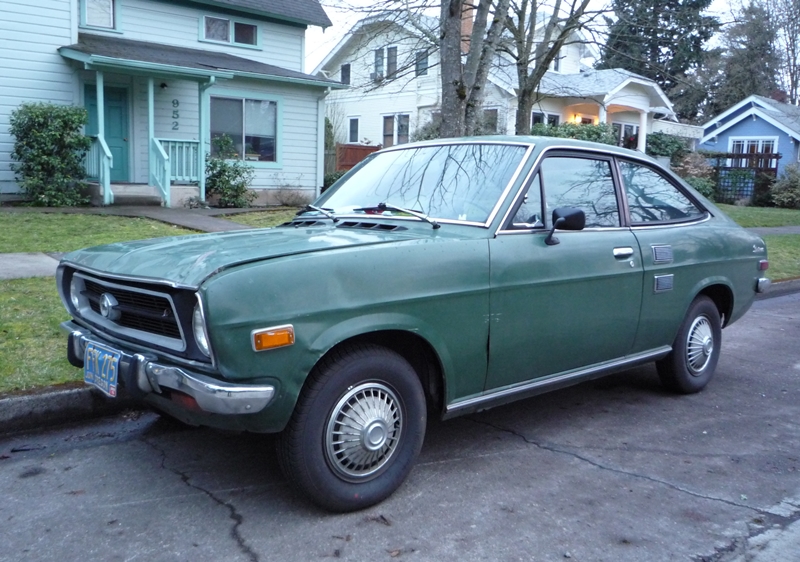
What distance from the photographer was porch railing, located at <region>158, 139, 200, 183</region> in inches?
632

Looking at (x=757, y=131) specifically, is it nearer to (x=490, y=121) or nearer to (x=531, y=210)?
(x=490, y=121)

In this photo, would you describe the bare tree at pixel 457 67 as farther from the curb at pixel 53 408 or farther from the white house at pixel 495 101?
the white house at pixel 495 101

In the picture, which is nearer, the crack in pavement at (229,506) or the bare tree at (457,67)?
the crack in pavement at (229,506)

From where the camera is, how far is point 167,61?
15.4 m

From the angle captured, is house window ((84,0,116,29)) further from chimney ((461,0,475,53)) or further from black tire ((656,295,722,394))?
black tire ((656,295,722,394))

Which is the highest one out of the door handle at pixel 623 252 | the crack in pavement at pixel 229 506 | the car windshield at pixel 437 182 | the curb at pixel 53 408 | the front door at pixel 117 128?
the front door at pixel 117 128

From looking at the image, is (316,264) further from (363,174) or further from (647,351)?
(647,351)

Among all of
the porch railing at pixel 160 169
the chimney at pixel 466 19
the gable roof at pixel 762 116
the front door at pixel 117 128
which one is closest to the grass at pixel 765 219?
the chimney at pixel 466 19

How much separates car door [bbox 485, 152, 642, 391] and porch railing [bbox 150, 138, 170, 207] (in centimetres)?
1213

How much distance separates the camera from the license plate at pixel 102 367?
340 cm

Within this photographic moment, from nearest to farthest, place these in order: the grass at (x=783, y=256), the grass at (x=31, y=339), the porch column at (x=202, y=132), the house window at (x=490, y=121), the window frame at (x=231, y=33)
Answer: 1. the grass at (x=31, y=339)
2. the grass at (x=783, y=256)
3. the porch column at (x=202, y=132)
4. the window frame at (x=231, y=33)
5. the house window at (x=490, y=121)

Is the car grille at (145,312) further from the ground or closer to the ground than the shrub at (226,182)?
closer to the ground

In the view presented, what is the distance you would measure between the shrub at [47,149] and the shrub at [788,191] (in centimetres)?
2233

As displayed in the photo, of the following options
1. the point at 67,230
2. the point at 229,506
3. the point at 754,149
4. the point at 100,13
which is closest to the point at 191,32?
the point at 100,13
